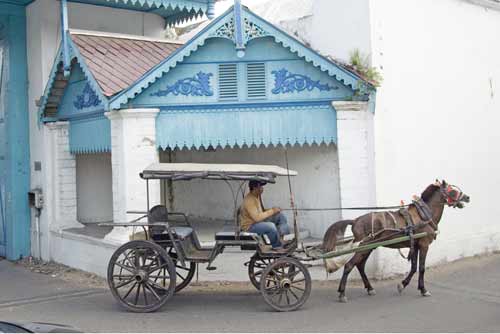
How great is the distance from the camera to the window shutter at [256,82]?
9.80 metres

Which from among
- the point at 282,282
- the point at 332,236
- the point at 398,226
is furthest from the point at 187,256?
the point at 398,226

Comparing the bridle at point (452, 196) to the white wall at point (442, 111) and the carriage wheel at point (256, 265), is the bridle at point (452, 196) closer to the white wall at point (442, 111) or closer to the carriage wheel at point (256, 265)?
the white wall at point (442, 111)

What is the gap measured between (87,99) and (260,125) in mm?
3137

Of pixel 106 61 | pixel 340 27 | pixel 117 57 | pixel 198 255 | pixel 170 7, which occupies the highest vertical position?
pixel 170 7

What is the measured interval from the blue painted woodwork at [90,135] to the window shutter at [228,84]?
2023mm

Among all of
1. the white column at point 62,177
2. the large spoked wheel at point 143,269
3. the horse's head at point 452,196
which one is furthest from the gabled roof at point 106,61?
the horse's head at point 452,196

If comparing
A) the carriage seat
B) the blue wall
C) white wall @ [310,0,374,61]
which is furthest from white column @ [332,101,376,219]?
the carriage seat

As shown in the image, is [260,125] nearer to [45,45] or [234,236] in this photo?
[234,236]

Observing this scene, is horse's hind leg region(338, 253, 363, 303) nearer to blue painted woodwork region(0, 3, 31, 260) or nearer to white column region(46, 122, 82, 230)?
white column region(46, 122, 82, 230)

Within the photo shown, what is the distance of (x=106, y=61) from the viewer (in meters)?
10.7

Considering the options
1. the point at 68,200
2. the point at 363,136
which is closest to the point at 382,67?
the point at 363,136

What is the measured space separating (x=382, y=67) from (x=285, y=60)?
1522mm

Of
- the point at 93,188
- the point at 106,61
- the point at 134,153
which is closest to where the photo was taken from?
the point at 134,153

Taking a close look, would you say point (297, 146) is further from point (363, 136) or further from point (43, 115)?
point (43, 115)
